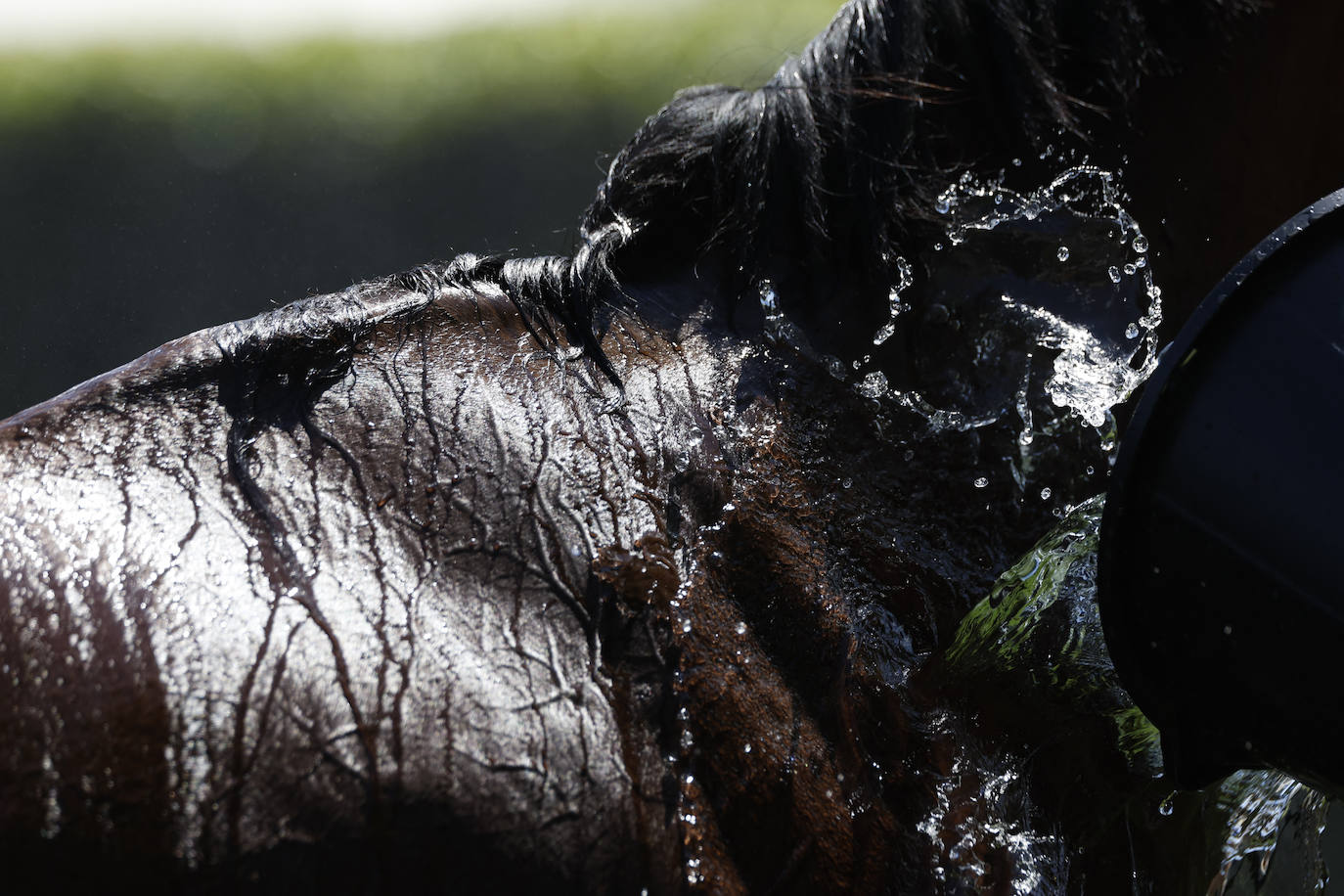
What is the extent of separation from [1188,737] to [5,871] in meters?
0.75

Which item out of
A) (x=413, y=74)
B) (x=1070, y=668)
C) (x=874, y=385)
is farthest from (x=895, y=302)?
(x=413, y=74)

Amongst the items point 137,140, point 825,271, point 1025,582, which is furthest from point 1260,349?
point 137,140

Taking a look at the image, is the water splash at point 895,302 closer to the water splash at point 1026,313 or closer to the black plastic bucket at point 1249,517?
the water splash at point 1026,313

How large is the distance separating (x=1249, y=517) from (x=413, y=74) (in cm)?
215

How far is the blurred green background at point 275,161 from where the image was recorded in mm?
2188

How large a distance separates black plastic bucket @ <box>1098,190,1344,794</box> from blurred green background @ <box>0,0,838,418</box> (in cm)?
151

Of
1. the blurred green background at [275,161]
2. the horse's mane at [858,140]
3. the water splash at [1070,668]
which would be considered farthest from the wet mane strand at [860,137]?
the blurred green background at [275,161]

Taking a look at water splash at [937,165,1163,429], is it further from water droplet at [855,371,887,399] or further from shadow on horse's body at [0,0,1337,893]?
water droplet at [855,371,887,399]

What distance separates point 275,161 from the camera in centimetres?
232

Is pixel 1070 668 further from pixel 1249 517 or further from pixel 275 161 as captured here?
pixel 275 161

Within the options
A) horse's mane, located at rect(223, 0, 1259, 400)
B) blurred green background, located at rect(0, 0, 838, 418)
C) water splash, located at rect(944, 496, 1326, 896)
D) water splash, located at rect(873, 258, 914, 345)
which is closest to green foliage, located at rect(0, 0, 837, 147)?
blurred green background, located at rect(0, 0, 838, 418)

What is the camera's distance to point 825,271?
3.21ft

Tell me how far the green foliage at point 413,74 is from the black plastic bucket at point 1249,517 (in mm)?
1546

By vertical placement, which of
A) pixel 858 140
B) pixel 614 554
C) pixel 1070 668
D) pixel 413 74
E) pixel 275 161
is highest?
pixel 413 74
